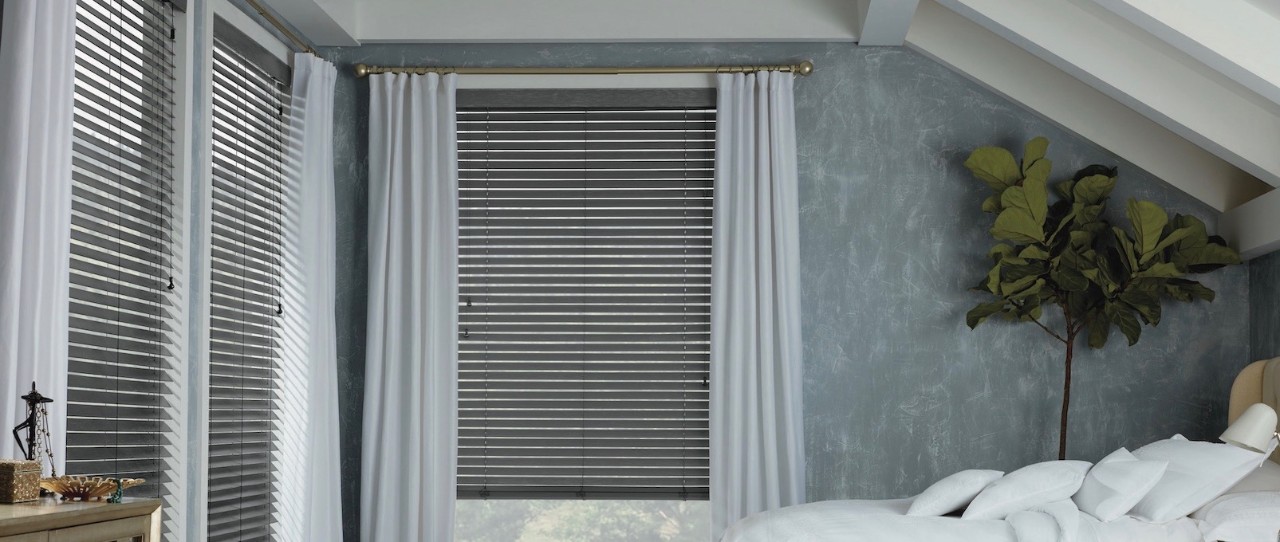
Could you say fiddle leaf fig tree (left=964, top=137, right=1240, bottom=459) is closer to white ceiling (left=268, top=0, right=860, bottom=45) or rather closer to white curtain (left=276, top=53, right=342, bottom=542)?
white ceiling (left=268, top=0, right=860, bottom=45)

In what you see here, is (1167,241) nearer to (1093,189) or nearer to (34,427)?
(1093,189)

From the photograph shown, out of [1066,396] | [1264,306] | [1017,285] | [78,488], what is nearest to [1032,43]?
[1017,285]

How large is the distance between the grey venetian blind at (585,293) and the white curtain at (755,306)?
154mm

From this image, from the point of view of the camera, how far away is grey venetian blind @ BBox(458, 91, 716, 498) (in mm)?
4531

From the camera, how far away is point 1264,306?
4.27 metres

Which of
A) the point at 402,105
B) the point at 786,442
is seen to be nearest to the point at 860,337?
the point at 786,442

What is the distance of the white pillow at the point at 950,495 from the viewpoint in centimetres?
310

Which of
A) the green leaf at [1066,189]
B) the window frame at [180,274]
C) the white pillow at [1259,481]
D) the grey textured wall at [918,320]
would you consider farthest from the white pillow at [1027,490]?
the window frame at [180,274]

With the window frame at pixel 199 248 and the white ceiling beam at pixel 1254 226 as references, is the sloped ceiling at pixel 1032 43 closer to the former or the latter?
the white ceiling beam at pixel 1254 226

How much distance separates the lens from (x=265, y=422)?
4035 mm

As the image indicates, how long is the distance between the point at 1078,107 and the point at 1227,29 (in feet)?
4.01

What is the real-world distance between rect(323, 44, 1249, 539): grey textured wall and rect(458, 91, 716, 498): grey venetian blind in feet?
1.15

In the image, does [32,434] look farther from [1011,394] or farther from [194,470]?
[1011,394]

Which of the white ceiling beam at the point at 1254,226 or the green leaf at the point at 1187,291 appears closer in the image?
the white ceiling beam at the point at 1254,226
